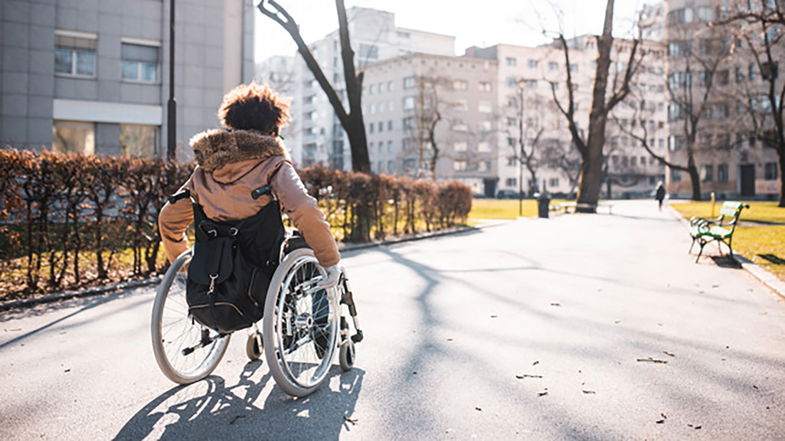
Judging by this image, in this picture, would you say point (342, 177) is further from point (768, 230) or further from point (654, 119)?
point (654, 119)

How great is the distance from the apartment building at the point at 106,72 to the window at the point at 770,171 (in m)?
59.3

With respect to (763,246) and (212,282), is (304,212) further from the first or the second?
(763,246)

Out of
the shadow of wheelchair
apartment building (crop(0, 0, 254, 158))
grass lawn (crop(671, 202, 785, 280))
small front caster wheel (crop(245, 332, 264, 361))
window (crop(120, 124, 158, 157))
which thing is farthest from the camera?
window (crop(120, 124, 158, 157))

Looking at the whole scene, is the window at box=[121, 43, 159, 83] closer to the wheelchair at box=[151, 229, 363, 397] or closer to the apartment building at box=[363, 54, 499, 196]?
the wheelchair at box=[151, 229, 363, 397]

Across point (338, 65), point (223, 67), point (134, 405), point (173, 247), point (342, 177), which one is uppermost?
point (338, 65)

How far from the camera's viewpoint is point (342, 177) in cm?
1396

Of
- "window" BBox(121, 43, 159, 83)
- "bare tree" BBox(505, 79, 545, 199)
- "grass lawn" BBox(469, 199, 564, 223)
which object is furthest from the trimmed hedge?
"bare tree" BBox(505, 79, 545, 199)

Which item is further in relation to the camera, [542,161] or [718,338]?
[542,161]

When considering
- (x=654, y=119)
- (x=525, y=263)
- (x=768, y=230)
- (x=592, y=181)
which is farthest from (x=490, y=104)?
(x=525, y=263)

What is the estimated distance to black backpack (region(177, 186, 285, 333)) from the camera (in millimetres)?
3535

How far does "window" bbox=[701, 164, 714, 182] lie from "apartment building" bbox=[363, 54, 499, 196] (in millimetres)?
27510

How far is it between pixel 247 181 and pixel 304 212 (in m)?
0.37

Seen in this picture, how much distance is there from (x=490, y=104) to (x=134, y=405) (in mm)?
93030

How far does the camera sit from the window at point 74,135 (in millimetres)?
23625
